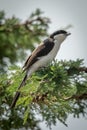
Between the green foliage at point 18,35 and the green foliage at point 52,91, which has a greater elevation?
the green foliage at point 18,35

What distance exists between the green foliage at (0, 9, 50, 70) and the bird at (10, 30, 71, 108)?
109 inches

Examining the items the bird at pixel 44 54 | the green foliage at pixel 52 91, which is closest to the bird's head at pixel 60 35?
the bird at pixel 44 54

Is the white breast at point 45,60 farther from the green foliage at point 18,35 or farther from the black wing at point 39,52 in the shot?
the green foliage at point 18,35

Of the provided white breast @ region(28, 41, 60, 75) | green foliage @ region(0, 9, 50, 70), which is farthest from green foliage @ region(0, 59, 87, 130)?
green foliage @ region(0, 9, 50, 70)

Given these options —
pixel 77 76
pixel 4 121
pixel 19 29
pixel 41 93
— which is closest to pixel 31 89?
pixel 41 93

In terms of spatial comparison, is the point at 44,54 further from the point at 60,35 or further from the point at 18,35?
the point at 18,35

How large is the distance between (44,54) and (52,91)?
1.32 metres

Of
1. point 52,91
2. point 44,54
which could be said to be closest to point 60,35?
point 44,54

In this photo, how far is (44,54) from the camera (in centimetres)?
610

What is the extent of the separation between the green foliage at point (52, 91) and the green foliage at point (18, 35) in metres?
3.58

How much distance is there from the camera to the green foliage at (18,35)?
30.3ft

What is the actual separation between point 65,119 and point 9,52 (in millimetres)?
4611

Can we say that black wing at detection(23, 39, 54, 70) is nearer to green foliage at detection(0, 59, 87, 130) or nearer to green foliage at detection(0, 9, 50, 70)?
green foliage at detection(0, 59, 87, 130)

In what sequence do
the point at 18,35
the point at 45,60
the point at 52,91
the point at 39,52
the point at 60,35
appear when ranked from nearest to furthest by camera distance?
1. the point at 52,91
2. the point at 45,60
3. the point at 39,52
4. the point at 60,35
5. the point at 18,35
